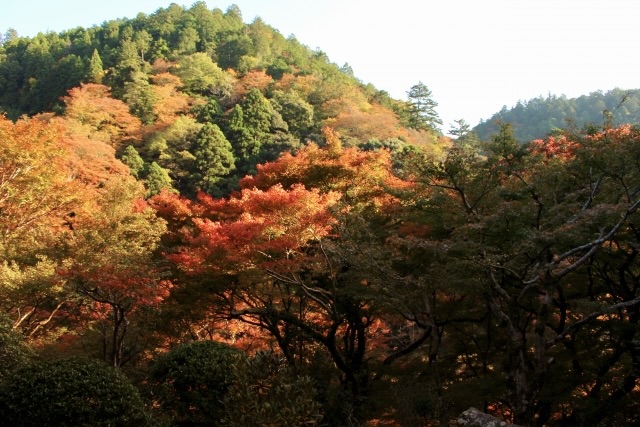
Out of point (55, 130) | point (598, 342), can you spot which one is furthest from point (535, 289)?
point (55, 130)

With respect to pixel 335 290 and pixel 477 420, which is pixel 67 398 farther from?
pixel 335 290

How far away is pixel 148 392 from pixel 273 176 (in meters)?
9.34

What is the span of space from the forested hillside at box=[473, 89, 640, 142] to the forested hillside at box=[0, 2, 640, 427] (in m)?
43.1

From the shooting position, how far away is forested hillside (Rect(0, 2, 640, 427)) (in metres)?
6.71

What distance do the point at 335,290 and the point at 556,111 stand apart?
57685 mm

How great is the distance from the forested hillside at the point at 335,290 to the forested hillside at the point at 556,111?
141 feet

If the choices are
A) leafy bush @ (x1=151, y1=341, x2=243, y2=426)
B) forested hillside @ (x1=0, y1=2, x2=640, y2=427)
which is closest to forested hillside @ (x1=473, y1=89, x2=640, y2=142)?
forested hillside @ (x1=0, y1=2, x2=640, y2=427)

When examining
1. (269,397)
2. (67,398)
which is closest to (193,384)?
(67,398)

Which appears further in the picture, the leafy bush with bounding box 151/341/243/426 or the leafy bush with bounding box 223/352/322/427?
the leafy bush with bounding box 151/341/243/426

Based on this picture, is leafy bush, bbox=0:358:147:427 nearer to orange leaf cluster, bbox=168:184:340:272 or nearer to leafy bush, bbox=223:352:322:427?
leafy bush, bbox=223:352:322:427

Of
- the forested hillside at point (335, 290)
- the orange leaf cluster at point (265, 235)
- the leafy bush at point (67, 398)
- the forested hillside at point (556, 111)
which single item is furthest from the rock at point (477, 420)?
the forested hillside at point (556, 111)

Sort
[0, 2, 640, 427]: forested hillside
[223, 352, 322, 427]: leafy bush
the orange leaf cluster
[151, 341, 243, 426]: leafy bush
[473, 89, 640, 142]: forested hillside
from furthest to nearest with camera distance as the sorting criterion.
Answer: [473, 89, 640, 142]: forested hillside → the orange leaf cluster → [151, 341, 243, 426]: leafy bush → [0, 2, 640, 427]: forested hillside → [223, 352, 322, 427]: leafy bush

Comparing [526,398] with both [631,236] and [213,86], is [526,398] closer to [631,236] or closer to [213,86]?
[631,236]

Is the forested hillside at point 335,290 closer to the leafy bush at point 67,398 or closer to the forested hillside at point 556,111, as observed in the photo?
the leafy bush at point 67,398
